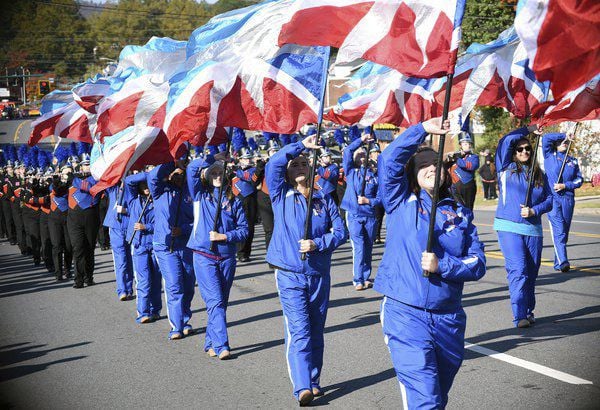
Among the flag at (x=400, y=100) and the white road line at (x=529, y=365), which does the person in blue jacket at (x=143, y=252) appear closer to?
the flag at (x=400, y=100)

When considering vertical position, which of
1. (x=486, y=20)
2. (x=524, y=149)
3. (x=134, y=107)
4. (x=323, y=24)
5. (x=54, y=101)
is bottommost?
(x=524, y=149)

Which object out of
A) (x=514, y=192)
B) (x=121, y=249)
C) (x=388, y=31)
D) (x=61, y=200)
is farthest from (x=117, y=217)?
(x=388, y=31)

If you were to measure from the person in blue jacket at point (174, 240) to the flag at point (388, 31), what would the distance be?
12.4 feet

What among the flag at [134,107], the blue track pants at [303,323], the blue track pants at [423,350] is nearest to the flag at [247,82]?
the flag at [134,107]

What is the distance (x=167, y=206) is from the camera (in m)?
10.3

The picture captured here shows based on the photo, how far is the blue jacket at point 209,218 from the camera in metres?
9.17

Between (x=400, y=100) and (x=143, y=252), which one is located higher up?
(x=400, y=100)

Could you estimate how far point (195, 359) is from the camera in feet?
29.4

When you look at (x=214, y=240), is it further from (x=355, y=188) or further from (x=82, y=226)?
(x=82, y=226)

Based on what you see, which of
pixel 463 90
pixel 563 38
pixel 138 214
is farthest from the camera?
pixel 138 214

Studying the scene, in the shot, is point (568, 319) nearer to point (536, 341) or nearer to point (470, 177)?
point (536, 341)

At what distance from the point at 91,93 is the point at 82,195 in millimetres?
2229

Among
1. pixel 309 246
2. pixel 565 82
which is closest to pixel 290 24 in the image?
pixel 309 246

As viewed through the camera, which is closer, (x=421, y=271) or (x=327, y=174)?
(x=421, y=271)
